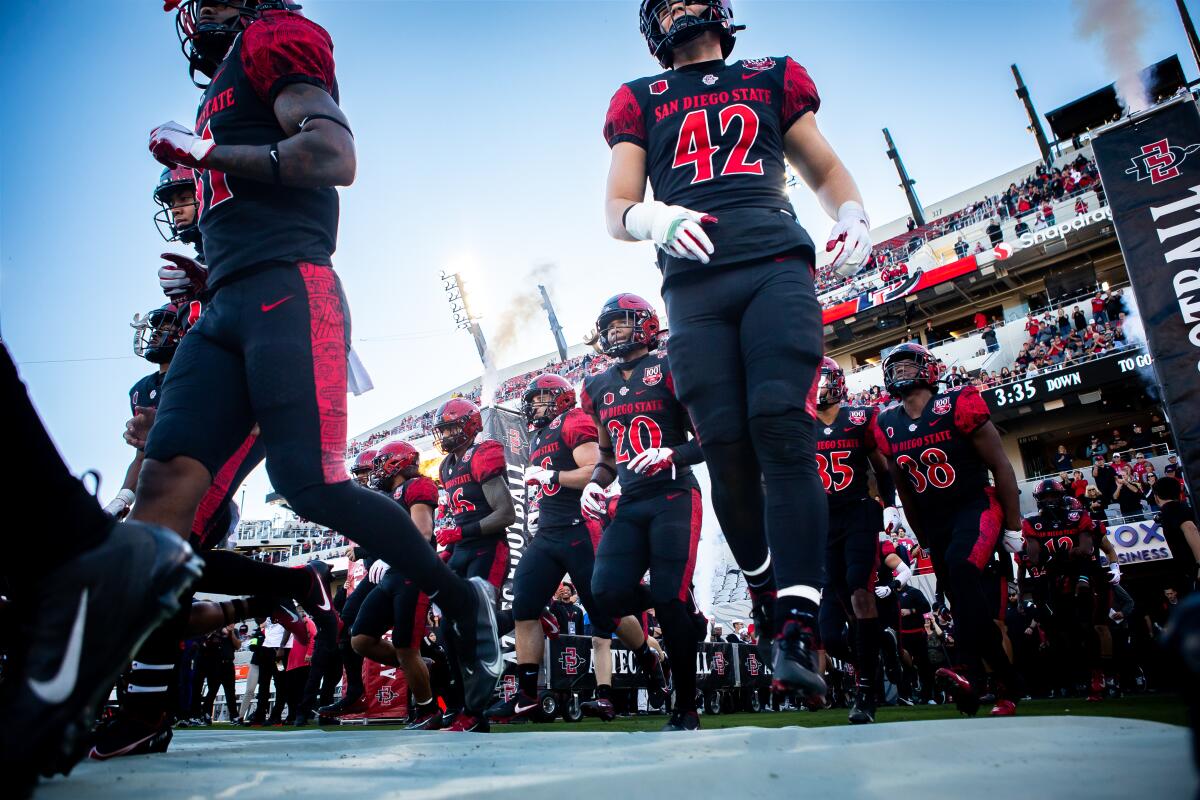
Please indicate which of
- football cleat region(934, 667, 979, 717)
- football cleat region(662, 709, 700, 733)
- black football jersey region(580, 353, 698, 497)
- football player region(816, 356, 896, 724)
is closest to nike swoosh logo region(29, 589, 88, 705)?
football cleat region(662, 709, 700, 733)

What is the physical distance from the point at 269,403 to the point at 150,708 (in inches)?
52.2

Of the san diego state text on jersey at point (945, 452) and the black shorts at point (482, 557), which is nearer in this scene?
the san diego state text on jersey at point (945, 452)

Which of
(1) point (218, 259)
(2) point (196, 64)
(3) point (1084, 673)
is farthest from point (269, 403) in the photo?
(3) point (1084, 673)

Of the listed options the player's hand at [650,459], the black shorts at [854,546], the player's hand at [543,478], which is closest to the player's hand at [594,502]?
the player's hand at [650,459]

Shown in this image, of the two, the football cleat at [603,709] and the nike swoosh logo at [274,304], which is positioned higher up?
the nike swoosh logo at [274,304]

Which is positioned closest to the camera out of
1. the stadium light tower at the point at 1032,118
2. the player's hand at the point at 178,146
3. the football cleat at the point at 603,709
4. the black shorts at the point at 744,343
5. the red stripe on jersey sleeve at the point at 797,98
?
the player's hand at the point at 178,146

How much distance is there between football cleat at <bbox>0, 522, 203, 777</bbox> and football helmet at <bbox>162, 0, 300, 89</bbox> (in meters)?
2.26

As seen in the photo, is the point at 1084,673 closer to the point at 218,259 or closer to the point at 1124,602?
the point at 1124,602

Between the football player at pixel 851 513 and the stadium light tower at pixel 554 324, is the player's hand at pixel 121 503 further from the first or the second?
the stadium light tower at pixel 554 324

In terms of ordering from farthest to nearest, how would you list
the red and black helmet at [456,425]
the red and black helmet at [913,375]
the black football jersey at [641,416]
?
1. the red and black helmet at [456,425]
2. the red and black helmet at [913,375]
3. the black football jersey at [641,416]

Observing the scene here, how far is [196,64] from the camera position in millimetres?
3141

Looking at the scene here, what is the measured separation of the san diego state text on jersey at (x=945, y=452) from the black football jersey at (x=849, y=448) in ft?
1.37

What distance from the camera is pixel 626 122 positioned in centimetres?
313

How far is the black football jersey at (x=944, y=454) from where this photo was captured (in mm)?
4988
